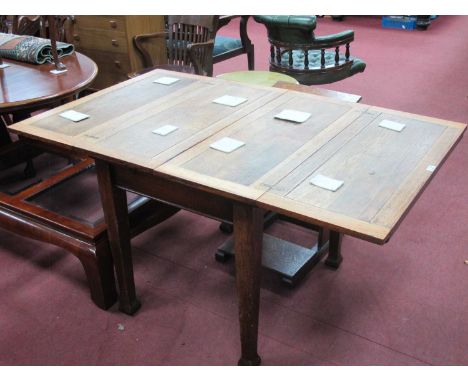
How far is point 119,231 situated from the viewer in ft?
5.63

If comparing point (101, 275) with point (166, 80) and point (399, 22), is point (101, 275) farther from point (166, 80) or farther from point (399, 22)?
point (399, 22)

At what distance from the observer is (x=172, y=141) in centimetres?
152

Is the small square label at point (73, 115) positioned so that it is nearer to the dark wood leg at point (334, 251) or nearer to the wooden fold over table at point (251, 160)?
the wooden fold over table at point (251, 160)

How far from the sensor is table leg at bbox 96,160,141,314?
1.60 meters

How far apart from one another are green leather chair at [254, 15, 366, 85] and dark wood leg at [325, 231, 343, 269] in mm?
1374

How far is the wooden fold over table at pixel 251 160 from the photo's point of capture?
121 centimetres

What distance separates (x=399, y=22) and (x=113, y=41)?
3.90 meters

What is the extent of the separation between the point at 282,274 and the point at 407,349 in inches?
21.1

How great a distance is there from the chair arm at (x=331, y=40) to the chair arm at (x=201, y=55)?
2.09 feet

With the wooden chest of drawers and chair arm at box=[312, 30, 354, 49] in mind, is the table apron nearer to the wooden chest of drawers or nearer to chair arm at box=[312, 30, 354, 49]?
chair arm at box=[312, 30, 354, 49]

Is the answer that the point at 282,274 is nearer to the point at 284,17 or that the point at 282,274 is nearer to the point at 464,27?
the point at 284,17

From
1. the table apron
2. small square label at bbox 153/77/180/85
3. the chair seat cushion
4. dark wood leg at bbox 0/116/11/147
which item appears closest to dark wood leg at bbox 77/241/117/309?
the table apron

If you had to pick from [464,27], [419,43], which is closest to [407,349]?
[419,43]

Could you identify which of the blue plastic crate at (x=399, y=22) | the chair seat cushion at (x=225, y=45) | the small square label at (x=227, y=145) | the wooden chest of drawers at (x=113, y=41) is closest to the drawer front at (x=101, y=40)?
the wooden chest of drawers at (x=113, y=41)
